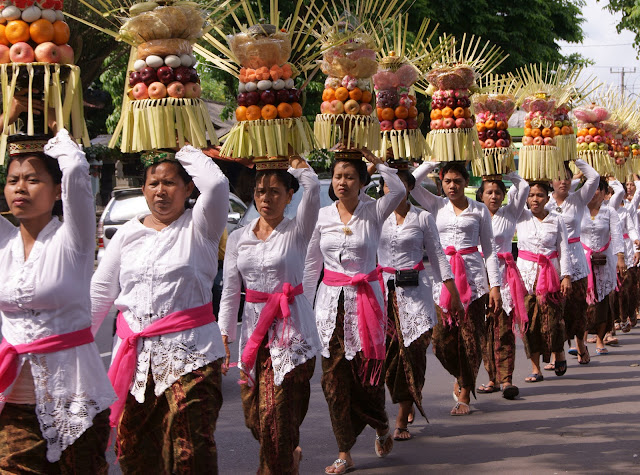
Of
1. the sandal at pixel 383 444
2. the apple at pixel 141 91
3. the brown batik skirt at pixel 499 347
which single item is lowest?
the sandal at pixel 383 444

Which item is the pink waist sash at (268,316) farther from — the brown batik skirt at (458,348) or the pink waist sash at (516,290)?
the pink waist sash at (516,290)

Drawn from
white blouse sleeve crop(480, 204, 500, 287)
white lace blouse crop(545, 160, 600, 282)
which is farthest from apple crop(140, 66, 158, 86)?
white lace blouse crop(545, 160, 600, 282)

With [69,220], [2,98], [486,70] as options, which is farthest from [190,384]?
[486,70]

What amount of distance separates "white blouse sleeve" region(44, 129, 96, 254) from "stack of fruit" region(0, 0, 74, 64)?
339mm

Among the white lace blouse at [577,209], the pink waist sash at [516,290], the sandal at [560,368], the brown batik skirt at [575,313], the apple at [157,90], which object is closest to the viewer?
the apple at [157,90]

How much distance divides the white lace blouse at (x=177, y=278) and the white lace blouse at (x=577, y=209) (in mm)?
6414

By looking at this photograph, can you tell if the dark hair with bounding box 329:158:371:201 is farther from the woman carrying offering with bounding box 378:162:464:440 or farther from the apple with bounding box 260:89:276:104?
the apple with bounding box 260:89:276:104

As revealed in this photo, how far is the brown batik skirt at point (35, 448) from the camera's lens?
12.3ft

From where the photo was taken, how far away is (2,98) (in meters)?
3.94

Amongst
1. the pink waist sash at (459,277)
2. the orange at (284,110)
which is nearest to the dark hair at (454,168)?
the pink waist sash at (459,277)

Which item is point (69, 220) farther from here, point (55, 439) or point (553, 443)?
point (553, 443)

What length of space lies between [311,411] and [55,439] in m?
4.04

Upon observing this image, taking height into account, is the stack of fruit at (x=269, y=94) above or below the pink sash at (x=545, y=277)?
above

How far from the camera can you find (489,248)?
813 cm
